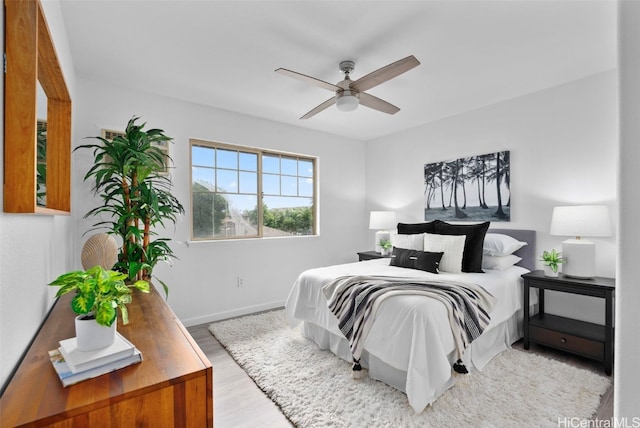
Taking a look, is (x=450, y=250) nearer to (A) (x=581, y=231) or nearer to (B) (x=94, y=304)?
(A) (x=581, y=231)

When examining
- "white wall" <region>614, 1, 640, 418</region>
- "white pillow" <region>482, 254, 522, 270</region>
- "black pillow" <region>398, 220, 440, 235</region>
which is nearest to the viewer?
"white wall" <region>614, 1, 640, 418</region>

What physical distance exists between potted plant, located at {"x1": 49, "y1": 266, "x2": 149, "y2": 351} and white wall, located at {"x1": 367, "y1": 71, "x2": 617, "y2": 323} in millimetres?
3659

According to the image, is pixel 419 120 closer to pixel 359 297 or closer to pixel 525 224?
pixel 525 224

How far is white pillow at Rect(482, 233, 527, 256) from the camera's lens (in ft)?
10.1

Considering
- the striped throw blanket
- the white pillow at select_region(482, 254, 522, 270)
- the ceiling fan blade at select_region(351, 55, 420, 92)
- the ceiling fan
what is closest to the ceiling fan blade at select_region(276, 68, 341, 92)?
the ceiling fan

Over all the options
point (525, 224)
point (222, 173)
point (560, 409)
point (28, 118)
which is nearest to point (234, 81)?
point (222, 173)

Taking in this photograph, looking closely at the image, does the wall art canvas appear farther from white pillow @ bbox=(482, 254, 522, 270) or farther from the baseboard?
the baseboard

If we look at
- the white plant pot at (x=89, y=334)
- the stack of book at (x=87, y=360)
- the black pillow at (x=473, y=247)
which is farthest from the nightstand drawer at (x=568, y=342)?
the white plant pot at (x=89, y=334)

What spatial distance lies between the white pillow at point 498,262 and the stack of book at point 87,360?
311 cm

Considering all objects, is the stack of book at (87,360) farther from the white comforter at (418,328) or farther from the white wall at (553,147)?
the white wall at (553,147)

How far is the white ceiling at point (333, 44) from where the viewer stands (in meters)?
1.94

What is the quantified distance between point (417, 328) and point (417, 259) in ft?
4.18

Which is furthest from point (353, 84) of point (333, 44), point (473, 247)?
point (473, 247)

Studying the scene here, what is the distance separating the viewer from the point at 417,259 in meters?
3.09
